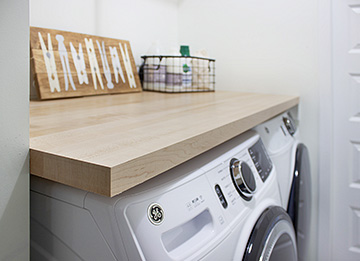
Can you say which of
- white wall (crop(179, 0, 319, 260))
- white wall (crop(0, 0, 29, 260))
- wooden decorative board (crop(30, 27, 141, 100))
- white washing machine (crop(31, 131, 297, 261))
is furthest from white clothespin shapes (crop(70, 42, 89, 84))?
white wall (crop(179, 0, 319, 260))

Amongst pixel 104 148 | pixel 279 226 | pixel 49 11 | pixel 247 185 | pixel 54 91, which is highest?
pixel 49 11

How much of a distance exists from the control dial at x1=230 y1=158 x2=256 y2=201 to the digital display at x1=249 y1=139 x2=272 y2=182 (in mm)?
101

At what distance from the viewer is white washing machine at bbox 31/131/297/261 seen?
49cm

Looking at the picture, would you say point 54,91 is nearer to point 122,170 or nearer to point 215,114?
point 215,114

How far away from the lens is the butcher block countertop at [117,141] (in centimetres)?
41

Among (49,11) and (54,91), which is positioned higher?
(49,11)

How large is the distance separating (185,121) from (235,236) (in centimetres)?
26

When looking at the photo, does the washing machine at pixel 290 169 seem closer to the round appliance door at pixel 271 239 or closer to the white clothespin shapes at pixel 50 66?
the round appliance door at pixel 271 239

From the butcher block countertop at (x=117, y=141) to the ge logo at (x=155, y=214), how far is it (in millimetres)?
68

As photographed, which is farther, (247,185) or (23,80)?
(247,185)

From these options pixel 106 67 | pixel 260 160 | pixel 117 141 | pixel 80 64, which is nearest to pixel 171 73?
pixel 106 67

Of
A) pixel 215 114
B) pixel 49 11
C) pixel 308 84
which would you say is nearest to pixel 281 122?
pixel 308 84

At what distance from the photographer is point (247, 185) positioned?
744 millimetres

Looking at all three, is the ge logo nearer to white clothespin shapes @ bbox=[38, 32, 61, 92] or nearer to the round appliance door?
the round appliance door
